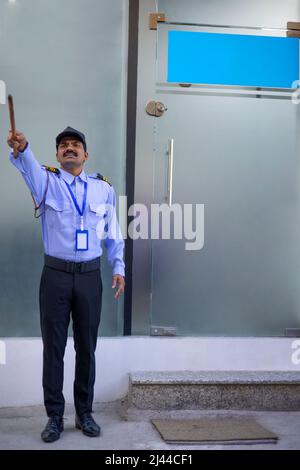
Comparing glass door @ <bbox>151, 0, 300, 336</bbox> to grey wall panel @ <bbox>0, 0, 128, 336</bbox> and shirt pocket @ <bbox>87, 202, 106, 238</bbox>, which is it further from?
shirt pocket @ <bbox>87, 202, 106, 238</bbox>

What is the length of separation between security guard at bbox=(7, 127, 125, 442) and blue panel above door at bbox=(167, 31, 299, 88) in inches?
45.4

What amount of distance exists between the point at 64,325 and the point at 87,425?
57cm

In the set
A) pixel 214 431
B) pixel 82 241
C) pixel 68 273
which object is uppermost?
pixel 82 241

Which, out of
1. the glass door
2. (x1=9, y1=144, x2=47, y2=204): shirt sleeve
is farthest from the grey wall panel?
(x1=9, y1=144, x2=47, y2=204): shirt sleeve

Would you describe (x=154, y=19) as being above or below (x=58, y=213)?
above

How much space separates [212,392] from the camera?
417cm

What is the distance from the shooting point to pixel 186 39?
14.7 ft

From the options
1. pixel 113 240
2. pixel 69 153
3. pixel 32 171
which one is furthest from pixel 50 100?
pixel 113 240

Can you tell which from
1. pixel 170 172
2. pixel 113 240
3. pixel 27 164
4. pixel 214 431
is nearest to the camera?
pixel 27 164

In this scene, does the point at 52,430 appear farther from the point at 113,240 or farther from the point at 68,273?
the point at 113,240

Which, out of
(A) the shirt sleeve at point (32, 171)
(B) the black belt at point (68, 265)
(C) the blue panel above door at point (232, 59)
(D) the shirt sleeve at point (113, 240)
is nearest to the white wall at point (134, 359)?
(D) the shirt sleeve at point (113, 240)

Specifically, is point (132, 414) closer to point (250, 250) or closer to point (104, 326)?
point (104, 326)

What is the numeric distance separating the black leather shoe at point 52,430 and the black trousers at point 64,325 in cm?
3
